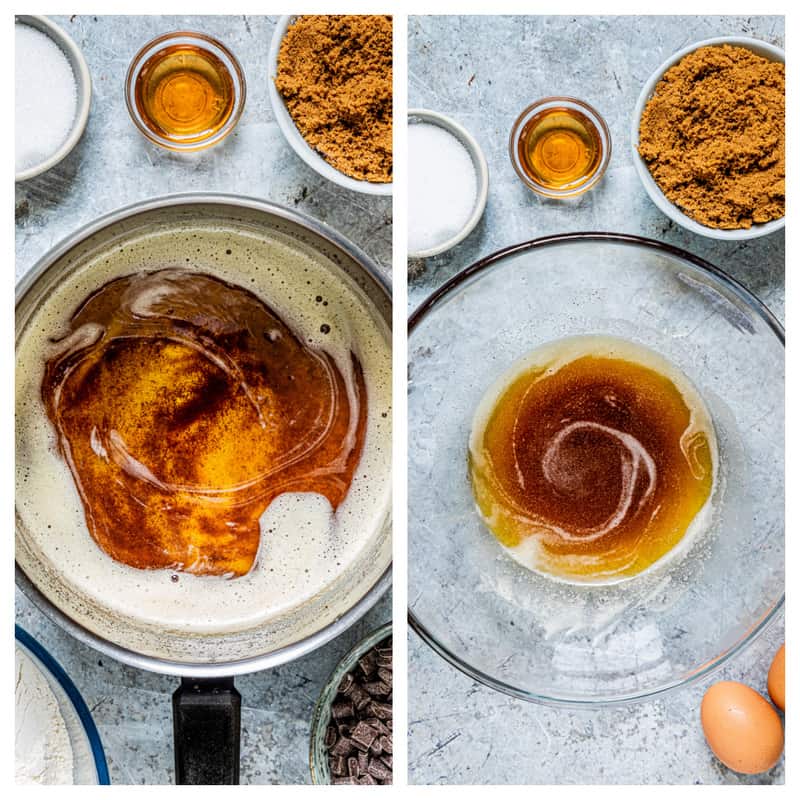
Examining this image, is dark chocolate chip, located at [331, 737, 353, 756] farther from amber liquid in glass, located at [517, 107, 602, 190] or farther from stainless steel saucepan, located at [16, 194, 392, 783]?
amber liquid in glass, located at [517, 107, 602, 190]

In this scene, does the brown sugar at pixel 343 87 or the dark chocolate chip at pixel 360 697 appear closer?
the brown sugar at pixel 343 87

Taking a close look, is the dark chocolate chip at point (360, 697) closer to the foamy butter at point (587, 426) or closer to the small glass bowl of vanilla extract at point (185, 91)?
the foamy butter at point (587, 426)

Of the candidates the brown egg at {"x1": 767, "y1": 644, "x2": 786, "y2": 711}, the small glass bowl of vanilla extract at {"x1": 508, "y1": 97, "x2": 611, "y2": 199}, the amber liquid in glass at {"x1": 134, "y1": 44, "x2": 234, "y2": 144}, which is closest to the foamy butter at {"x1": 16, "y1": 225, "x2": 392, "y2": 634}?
the amber liquid in glass at {"x1": 134, "y1": 44, "x2": 234, "y2": 144}

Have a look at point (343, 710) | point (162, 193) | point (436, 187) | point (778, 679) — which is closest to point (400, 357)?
point (436, 187)

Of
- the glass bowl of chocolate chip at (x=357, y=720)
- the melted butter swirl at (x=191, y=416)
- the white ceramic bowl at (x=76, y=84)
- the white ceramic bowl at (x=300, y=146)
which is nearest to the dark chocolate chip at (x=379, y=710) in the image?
the glass bowl of chocolate chip at (x=357, y=720)

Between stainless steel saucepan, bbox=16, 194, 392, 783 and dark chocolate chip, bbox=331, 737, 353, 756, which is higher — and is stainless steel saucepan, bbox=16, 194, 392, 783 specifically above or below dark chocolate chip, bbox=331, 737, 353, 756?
above
